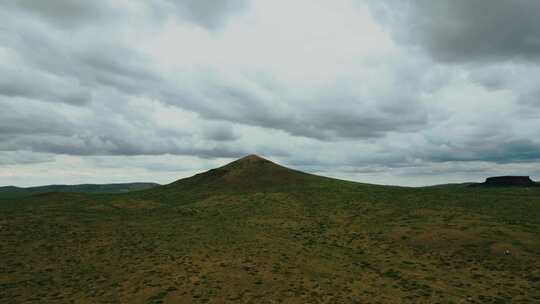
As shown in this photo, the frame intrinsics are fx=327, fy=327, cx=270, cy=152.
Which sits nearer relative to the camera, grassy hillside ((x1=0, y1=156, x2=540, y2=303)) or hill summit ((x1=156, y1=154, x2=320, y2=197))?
grassy hillside ((x1=0, y1=156, x2=540, y2=303))

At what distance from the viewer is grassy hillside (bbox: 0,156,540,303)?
33875mm

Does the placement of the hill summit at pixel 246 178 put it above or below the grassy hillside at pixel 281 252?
above

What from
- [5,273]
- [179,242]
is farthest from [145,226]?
[5,273]

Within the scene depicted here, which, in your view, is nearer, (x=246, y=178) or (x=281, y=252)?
(x=281, y=252)

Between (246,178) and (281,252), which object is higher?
(246,178)

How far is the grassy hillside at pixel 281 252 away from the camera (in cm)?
3388

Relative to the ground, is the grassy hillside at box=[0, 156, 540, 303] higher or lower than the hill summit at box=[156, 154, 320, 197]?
lower

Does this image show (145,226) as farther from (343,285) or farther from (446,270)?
(446,270)

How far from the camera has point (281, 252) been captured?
47469 mm

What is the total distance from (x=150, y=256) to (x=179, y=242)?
23.1ft

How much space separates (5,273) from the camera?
3894 centimetres

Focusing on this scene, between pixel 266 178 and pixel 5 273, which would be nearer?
pixel 5 273

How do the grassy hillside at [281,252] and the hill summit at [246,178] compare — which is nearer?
the grassy hillside at [281,252]

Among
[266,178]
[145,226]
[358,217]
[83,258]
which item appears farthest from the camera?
[266,178]
